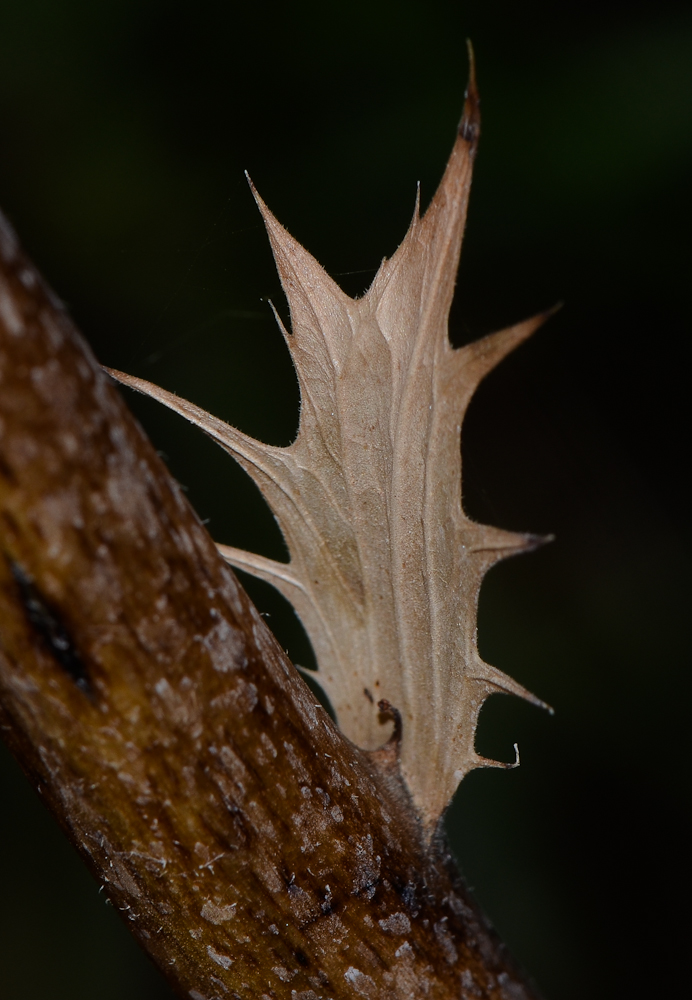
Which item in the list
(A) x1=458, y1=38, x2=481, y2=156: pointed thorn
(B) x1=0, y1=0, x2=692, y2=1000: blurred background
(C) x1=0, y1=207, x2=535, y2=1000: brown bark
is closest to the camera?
(C) x1=0, y1=207, x2=535, y2=1000: brown bark

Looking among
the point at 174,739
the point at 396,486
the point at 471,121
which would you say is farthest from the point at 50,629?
the point at 471,121

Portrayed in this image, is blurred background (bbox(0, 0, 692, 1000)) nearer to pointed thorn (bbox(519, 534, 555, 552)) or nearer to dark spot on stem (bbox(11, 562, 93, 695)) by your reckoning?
pointed thorn (bbox(519, 534, 555, 552))

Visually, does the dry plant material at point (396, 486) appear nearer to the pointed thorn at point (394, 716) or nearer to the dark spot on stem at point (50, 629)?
the pointed thorn at point (394, 716)

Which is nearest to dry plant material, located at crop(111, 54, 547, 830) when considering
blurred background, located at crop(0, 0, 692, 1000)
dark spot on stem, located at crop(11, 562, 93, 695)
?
dark spot on stem, located at crop(11, 562, 93, 695)

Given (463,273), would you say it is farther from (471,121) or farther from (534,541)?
(534,541)

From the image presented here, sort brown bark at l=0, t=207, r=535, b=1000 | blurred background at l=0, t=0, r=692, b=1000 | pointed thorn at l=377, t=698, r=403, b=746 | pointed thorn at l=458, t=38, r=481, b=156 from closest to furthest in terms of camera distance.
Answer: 1. brown bark at l=0, t=207, r=535, b=1000
2. pointed thorn at l=458, t=38, r=481, b=156
3. pointed thorn at l=377, t=698, r=403, b=746
4. blurred background at l=0, t=0, r=692, b=1000

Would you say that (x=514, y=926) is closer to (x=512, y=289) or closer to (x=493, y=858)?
(x=493, y=858)
